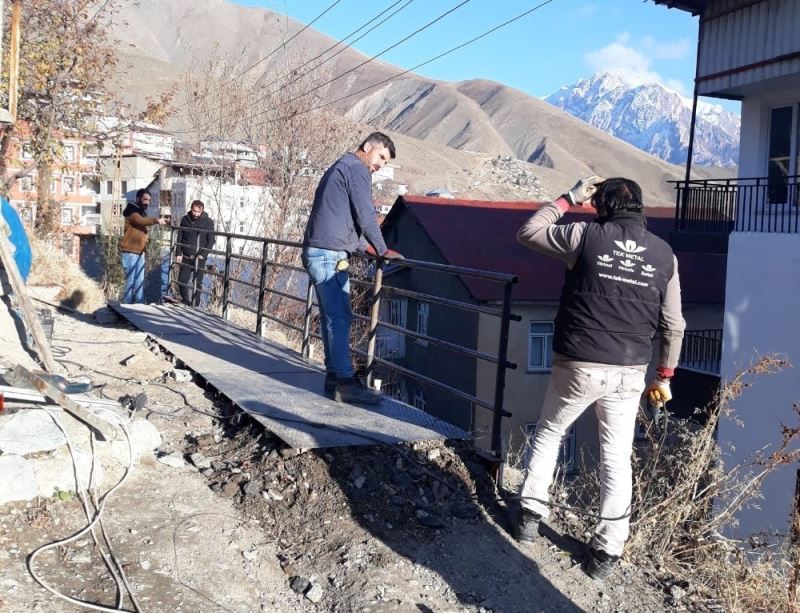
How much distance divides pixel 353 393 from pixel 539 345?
15184mm

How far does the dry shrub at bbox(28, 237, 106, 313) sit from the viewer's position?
1245cm

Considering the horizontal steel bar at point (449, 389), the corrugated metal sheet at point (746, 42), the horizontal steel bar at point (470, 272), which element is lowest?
the horizontal steel bar at point (449, 389)

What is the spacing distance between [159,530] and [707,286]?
20.4 meters

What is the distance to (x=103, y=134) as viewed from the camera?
17.5m

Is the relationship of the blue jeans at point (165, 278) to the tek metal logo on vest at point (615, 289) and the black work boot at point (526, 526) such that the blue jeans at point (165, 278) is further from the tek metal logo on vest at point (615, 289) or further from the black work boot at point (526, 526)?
the tek metal logo on vest at point (615, 289)

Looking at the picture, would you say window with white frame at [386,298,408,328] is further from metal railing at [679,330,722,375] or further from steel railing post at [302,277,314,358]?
steel railing post at [302,277,314,358]

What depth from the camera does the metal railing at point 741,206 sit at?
13945mm

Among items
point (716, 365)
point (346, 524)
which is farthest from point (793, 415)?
point (346, 524)

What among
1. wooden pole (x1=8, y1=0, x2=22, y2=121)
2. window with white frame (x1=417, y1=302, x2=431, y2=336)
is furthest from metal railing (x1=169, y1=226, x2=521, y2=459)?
window with white frame (x1=417, y1=302, x2=431, y2=336)

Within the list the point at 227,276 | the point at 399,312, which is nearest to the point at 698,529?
the point at 227,276

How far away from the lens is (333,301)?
5.80 meters

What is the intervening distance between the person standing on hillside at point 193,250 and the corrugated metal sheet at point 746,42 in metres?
9.43

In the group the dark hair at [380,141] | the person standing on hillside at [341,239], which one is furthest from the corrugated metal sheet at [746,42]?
the person standing on hillside at [341,239]

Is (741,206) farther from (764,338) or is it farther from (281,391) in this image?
(281,391)
